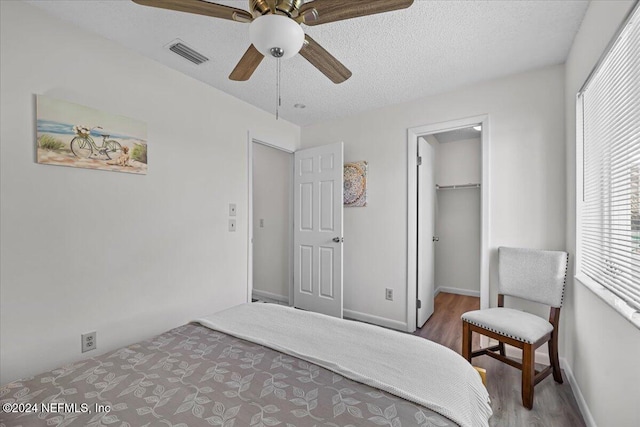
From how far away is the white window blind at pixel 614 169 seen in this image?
121 cm

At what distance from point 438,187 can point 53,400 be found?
4.68 m

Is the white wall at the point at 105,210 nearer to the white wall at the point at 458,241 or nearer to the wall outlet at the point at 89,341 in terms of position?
the wall outlet at the point at 89,341

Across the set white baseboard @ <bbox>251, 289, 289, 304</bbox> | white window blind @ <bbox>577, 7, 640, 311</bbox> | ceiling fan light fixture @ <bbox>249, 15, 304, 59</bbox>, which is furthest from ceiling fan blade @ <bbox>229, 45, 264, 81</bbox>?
white baseboard @ <bbox>251, 289, 289, 304</bbox>

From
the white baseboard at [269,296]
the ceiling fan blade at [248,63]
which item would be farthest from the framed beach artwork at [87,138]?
the white baseboard at [269,296]

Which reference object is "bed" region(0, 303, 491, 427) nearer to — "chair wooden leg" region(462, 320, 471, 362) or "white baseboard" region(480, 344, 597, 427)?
"chair wooden leg" region(462, 320, 471, 362)

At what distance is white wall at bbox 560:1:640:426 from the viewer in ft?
3.91

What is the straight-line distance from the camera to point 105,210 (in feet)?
6.51

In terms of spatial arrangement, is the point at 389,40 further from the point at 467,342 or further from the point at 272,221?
the point at 272,221

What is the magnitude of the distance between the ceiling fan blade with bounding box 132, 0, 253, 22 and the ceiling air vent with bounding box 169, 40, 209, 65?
2.97 ft

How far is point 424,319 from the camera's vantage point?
3250 millimetres

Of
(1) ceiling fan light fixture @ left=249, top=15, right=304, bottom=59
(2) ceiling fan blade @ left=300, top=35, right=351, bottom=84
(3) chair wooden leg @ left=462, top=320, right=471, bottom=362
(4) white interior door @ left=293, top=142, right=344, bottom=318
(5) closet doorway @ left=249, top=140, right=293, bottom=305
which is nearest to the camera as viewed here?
(1) ceiling fan light fixture @ left=249, top=15, right=304, bottom=59

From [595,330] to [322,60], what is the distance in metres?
2.16

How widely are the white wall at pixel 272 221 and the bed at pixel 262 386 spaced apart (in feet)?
8.30

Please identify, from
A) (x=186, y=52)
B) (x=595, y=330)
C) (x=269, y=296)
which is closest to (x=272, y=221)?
(x=269, y=296)
